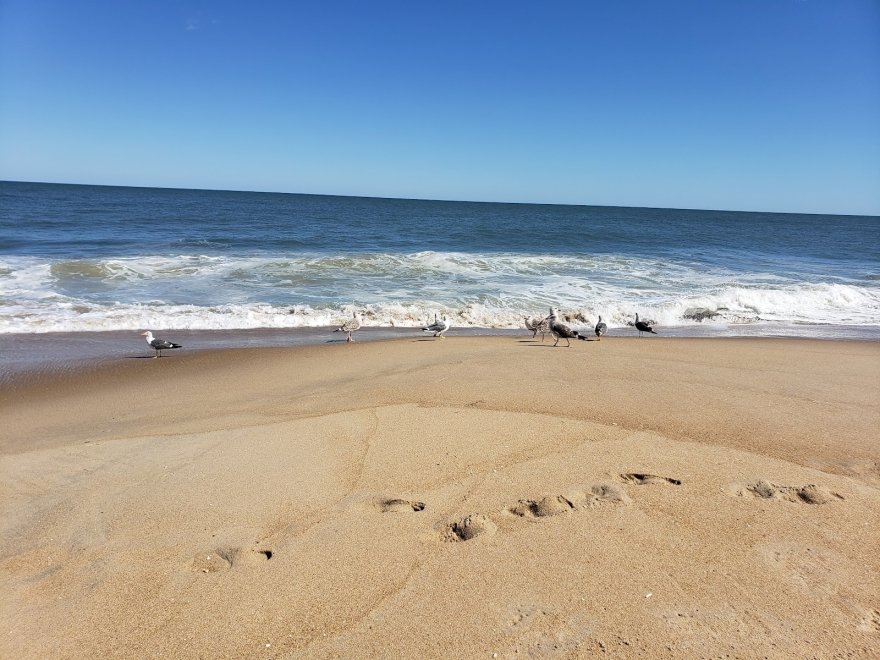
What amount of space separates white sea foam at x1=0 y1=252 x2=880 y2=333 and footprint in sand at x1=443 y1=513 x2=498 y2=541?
9199 mm

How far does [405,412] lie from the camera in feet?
16.9

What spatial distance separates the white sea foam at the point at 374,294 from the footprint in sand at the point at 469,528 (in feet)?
30.2

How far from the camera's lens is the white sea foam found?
1183 cm

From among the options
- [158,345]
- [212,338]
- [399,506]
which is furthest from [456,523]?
[212,338]

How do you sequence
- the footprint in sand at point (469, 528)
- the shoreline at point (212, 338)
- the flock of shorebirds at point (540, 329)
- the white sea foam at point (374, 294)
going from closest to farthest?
1. the footprint in sand at point (469, 528)
2. the shoreline at point (212, 338)
3. the flock of shorebirds at point (540, 329)
4. the white sea foam at point (374, 294)

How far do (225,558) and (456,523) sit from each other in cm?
138

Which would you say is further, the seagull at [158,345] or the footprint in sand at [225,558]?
the seagull at [158,345]

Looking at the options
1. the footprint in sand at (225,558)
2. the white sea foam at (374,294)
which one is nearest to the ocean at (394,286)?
the white sea foam at (374,294)

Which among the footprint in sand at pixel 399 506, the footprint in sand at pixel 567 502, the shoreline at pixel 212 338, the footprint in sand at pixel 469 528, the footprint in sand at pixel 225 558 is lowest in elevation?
the shoreline at pixel 212 338

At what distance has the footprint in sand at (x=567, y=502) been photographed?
3.30 meters

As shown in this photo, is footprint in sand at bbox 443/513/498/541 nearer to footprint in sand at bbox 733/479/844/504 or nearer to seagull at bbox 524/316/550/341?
footprint in sand at bbox 733/479/844/504

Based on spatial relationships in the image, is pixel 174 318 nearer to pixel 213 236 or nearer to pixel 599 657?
pixel 599 657

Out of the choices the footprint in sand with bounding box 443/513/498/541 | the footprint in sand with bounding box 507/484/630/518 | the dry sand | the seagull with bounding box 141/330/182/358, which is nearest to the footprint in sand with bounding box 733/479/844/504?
the dry sand

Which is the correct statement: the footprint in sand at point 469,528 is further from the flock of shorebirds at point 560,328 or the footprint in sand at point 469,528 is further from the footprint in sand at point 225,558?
the flock of shorebirds at point 560,328
